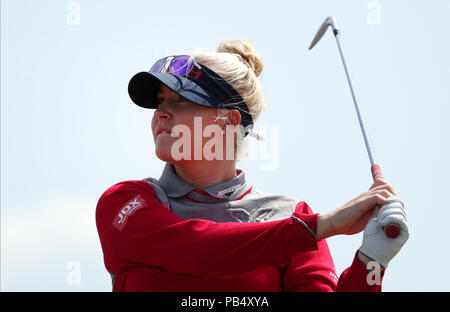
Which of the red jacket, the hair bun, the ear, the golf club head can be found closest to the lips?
the red jacket

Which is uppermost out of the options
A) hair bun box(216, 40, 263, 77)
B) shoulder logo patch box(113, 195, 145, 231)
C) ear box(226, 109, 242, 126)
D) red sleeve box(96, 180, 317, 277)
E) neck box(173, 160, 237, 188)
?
hair bun box(216, 40, 263, 77)

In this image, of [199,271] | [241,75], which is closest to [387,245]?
[199,271]

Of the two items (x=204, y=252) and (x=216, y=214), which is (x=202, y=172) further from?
(x=204, y=252)

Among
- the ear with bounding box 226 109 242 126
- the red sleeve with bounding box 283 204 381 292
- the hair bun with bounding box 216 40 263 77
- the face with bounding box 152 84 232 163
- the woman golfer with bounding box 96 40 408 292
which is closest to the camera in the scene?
the woman golfer with bounding box 96 40 408 292

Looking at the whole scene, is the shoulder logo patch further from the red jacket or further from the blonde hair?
the blonde hair

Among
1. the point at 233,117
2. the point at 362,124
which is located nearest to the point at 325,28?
the point at 233,117

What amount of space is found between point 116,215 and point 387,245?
1.48m

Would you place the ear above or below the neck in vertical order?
above

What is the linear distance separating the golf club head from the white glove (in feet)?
5.06

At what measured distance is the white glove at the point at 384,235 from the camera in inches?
129

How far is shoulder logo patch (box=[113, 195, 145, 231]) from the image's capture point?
3.89m

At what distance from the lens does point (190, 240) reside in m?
3.66

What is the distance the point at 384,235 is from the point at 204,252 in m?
0.89

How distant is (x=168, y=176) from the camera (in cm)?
422
